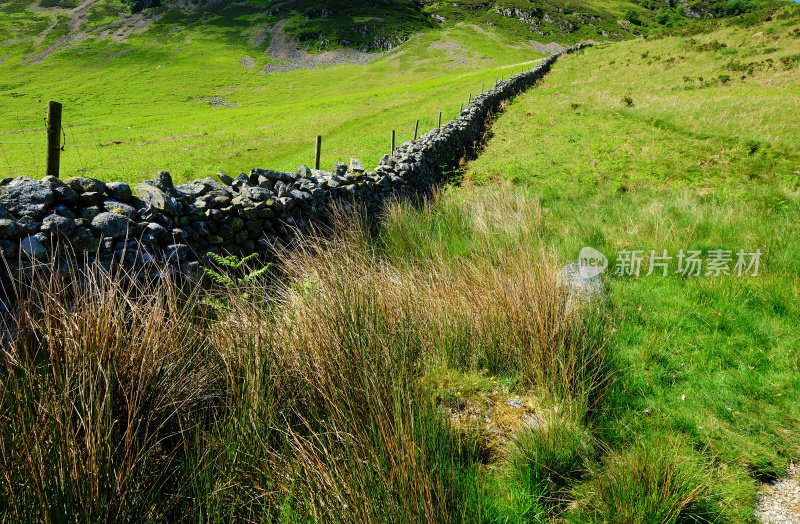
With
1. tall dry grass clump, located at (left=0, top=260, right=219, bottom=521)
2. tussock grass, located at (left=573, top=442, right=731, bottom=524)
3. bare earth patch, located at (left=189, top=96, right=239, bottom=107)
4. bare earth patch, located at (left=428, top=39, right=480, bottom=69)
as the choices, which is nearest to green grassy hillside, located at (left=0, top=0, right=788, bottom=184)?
bare earth patch, located at (left=428, top=39, right=480, bottom=69)

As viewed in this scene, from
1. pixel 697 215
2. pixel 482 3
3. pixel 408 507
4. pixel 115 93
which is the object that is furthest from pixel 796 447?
pixel 482 3

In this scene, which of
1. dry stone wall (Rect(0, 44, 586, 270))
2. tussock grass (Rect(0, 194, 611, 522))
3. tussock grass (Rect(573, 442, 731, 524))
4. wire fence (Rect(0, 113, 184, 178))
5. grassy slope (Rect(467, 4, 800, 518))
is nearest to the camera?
tussock grass (Rect(0, 194, 611, 522))

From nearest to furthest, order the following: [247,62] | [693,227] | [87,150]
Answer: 1. [693,227]
2. [87,150]
3. [247,62]

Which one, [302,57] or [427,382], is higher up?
[302,57]

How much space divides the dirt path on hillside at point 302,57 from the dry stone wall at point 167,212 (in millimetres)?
76191

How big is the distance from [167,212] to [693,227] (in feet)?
24.2

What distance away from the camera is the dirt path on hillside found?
3002 inches

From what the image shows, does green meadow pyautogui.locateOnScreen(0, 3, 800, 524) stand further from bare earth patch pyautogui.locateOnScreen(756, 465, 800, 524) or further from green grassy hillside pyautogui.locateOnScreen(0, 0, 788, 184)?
green grassy hillside pyautogui.locateOnScreen(0, 0, 788, 184)

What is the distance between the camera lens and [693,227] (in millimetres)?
6250

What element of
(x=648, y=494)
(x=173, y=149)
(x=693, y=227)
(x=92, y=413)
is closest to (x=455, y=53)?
(x=173, y=149)

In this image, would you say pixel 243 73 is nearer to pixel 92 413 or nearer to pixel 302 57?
pixel 302 57

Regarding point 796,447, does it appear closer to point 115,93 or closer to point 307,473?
point 307,473

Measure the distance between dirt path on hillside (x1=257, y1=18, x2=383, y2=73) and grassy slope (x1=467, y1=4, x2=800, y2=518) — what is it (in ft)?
221

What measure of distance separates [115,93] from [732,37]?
66115 millimetres
